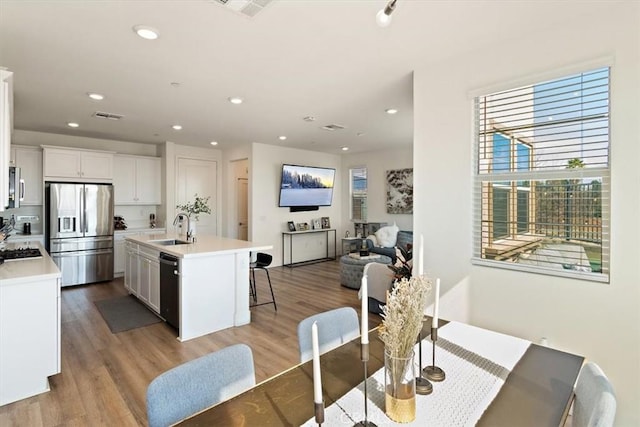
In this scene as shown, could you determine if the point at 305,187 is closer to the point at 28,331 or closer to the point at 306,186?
the point at 306,186

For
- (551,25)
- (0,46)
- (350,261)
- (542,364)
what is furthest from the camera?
(350,261)

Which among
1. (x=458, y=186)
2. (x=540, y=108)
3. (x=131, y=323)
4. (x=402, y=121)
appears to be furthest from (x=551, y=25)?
(x=131, y=323)

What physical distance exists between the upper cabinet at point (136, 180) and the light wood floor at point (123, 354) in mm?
2044

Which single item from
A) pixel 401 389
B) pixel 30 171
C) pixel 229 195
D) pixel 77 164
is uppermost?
pixel 77 164

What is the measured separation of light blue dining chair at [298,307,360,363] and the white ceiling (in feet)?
6.24

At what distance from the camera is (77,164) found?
5738mm

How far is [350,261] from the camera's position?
18.2 ft

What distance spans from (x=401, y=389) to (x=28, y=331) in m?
2.86

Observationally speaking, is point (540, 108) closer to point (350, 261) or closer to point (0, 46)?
point (350, 261)

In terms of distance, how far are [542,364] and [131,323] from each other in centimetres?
408

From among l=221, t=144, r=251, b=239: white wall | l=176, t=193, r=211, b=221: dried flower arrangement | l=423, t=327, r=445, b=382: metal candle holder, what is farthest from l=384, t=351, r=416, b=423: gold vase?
l=221, t=144, r=251, b=239: white wall

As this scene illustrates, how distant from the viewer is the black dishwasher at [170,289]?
3496 millimetres

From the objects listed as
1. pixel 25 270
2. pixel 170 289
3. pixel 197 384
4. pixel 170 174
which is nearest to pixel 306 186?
pixel 170 174

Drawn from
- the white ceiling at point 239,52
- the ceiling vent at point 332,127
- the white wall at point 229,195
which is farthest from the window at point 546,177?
the white wall at point 229,195
